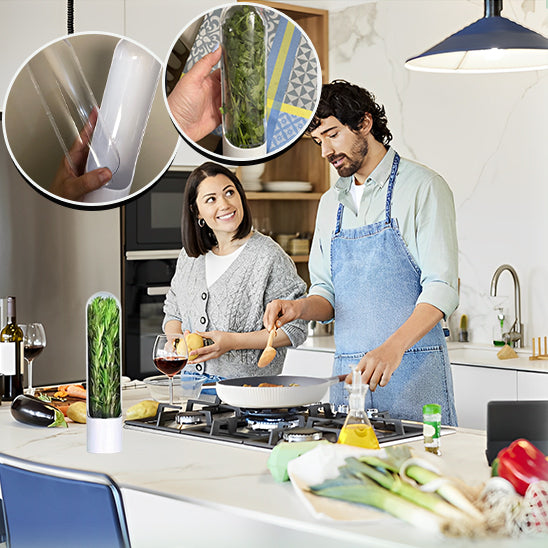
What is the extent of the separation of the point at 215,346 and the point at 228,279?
32cm

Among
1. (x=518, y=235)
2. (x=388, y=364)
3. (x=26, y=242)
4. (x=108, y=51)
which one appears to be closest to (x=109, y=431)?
(x=388, y=364)

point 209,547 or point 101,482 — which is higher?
point 101,482

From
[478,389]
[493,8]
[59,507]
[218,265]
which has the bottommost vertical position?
[478,389]

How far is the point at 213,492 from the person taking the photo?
1576 mm

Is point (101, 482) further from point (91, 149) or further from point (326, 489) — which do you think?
point (91, 149)

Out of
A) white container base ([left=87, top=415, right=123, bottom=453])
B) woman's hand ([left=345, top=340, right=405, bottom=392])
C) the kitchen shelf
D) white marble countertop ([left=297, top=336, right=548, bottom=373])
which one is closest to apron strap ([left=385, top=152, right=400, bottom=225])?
woman's hand ([left=345, top=340, right=405, bottom=392])

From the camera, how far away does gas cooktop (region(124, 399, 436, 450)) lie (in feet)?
6.40

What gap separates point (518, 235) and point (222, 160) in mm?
2103

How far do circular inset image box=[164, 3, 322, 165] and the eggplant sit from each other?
0.83 meters

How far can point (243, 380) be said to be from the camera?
2316mm

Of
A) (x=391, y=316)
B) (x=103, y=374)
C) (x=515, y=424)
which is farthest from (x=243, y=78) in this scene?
(x=515, y=424)

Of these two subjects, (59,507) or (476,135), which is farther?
(476,135)

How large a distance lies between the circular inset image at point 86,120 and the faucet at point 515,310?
6.43ft

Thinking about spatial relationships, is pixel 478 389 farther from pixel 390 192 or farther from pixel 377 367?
pixel 377 367
